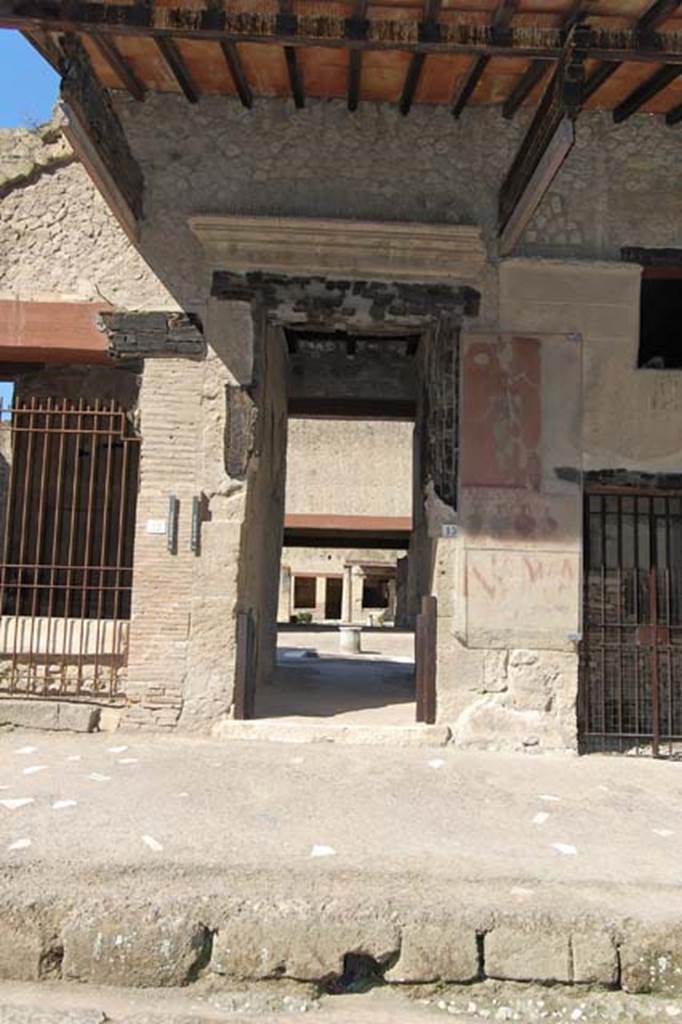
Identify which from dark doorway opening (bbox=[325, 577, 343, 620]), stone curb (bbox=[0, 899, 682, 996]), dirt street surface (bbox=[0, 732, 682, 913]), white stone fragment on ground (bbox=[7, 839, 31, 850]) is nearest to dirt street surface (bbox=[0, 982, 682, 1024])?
stone curb (bbox=[0, 899, 682, 996])

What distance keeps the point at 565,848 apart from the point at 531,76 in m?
5.42

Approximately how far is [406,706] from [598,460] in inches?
112

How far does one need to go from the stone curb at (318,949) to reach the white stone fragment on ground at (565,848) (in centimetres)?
83

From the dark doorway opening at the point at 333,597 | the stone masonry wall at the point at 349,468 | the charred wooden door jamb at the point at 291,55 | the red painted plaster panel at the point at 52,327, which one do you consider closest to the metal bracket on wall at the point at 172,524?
the red painted plaster panel at the point at 52,327

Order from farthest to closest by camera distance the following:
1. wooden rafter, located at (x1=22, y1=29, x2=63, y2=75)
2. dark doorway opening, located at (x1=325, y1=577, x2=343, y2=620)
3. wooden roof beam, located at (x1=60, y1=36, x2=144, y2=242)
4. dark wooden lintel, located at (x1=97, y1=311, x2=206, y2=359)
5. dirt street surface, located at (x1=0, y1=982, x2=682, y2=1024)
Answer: dark doorway opening, located at (x1=325, y1=577, x2=343, y2=620), dark wooden lintel, located at (x1=97, y1=311, x2=206, y2=359), wooden roof beam, located at (x1=60, y1=36, x2=144, y2=242), wooden rafter, located at (x1=22, y1=29, x2=63, y2=75), dirt street surface, located at (x1=0, y1=982, x2=682, y2=1024)

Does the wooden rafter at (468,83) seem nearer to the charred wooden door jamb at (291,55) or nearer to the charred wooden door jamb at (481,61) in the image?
the charred wooden door jamb at (481,61)

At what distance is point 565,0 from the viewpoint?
5.23 meters

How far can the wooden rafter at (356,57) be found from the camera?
5.21 meters

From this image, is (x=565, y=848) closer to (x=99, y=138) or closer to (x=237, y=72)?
(x=99, y=138)

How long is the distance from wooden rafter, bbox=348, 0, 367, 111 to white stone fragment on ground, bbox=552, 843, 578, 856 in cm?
479

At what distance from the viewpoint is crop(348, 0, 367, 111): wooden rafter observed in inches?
205

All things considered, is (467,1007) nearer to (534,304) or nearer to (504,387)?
(504,387)

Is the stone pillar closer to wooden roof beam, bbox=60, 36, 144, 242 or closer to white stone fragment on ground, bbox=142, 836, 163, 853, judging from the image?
wooden roof beam, bbox=60, 36, 144, 242

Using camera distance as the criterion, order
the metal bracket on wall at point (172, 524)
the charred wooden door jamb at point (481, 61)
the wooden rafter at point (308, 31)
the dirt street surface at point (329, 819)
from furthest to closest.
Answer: the metal bracket on wall at point (172, 524)
the charred wooden door jamb at point (481, 61)
the wooden rafter at point (308, 31)
the dirt street surface at point (329, 819)
